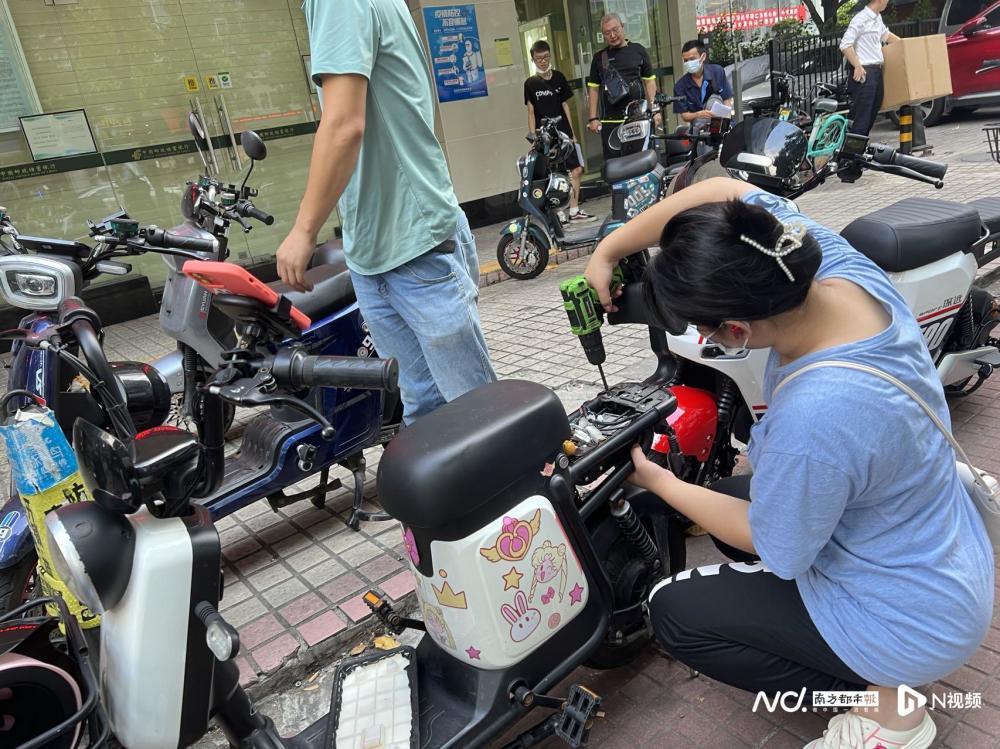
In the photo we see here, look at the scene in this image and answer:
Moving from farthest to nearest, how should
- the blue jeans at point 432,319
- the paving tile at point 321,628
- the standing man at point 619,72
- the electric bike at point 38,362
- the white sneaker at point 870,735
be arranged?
the standing man at point 619,72 < the paving tile at point 321,628 < the blue jeans at point 432,319 < the electric bike at point 38,362 < the white sneaker at point 870,735

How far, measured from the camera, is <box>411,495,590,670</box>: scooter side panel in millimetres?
1645

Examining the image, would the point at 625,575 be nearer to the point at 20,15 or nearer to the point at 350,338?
the point at 350,338

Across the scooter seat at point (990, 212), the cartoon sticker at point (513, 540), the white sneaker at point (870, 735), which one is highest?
the scooter seat at point (990, 212)

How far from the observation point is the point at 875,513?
1586 mm

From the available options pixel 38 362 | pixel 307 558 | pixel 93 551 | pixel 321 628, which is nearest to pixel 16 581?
pixel 38 362

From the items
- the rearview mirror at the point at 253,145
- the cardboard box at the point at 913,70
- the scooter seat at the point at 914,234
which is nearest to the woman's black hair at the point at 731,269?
the scooter seat at the point at 914,234

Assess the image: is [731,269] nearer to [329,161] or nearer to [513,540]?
[513,540]

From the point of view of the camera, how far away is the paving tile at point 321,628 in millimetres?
2541

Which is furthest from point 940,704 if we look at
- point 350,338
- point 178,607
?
point 350,338

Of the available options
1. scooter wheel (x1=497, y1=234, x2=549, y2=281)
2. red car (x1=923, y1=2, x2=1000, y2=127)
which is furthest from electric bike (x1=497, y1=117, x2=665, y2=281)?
red car (x1=923, y1=2, x2=1000, y2=127)

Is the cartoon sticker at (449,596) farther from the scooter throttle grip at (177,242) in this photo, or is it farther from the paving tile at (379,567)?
the scooter throttle grip at (177,242)

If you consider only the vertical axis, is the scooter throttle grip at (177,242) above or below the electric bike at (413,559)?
above

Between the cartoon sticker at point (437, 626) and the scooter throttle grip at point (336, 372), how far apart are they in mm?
576

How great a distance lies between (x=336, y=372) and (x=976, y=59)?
12.4 m
